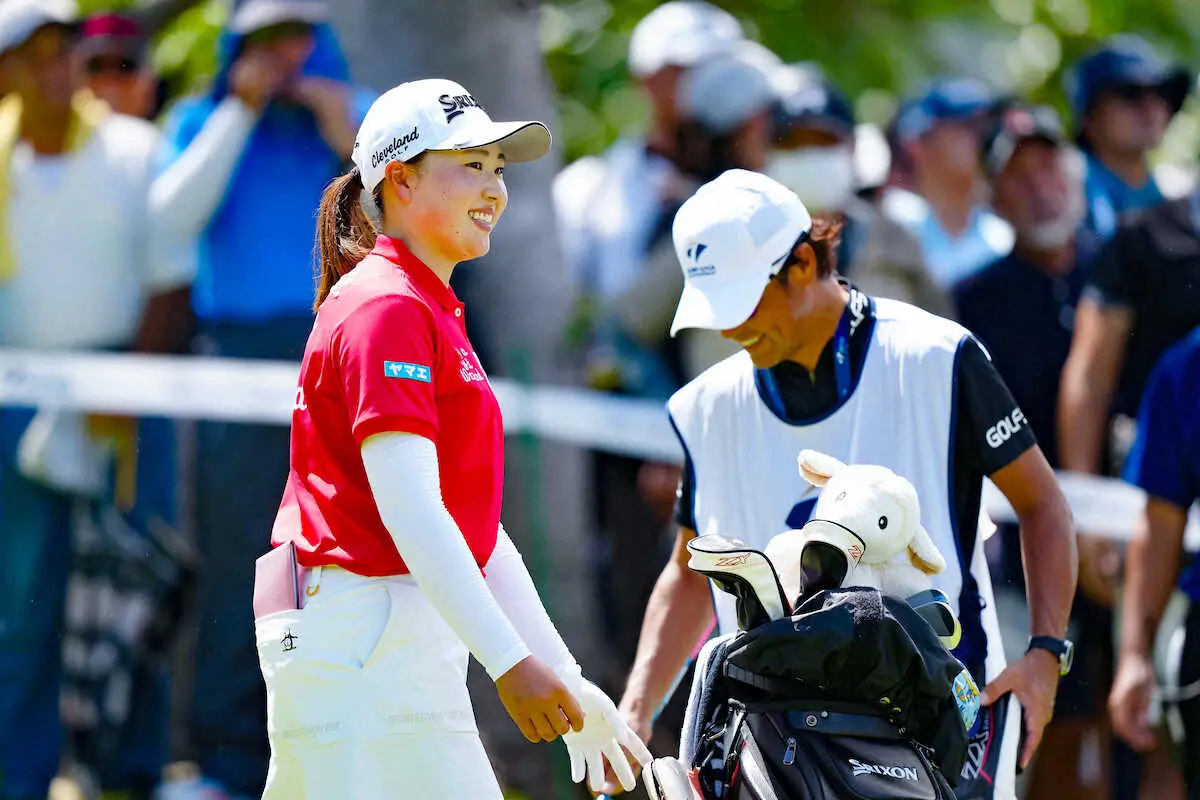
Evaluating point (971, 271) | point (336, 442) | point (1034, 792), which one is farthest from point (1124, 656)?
point (336, 442)

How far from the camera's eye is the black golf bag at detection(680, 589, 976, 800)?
403cm

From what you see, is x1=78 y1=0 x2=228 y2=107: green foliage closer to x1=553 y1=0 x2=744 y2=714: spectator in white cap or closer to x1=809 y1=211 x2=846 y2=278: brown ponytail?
x1=553 y1=0 x2=744 y2=714: spectator in white cap

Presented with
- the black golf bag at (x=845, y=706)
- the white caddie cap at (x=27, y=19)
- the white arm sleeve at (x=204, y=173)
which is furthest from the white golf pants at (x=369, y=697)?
the white caddie cap at (x=27, y=19)

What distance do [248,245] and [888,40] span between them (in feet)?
18.4

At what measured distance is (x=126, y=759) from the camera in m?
7.77

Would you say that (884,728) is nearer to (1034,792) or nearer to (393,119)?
(393,119)

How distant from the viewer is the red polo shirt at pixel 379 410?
13.0 ft

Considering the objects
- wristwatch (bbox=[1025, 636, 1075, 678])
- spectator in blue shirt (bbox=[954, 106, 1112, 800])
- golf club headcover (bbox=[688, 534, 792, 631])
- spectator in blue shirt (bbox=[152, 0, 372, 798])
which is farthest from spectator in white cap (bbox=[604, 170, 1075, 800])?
spectator in blue shirt (bbox=[152, 0, 372, 798])

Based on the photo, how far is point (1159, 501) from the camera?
20.9 ft

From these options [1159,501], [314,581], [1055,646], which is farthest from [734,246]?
[1159,501]

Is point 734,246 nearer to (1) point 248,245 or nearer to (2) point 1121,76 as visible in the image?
(1) point 248,245

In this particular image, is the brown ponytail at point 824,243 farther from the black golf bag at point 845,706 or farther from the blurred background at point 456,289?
the blurred background at point 456,289

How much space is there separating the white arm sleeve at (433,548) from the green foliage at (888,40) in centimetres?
775

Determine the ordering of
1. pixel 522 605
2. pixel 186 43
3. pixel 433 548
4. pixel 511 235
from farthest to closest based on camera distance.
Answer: pixel 186 43 → pixel 511 235 → pixel 522 605 → pixel 433 548
